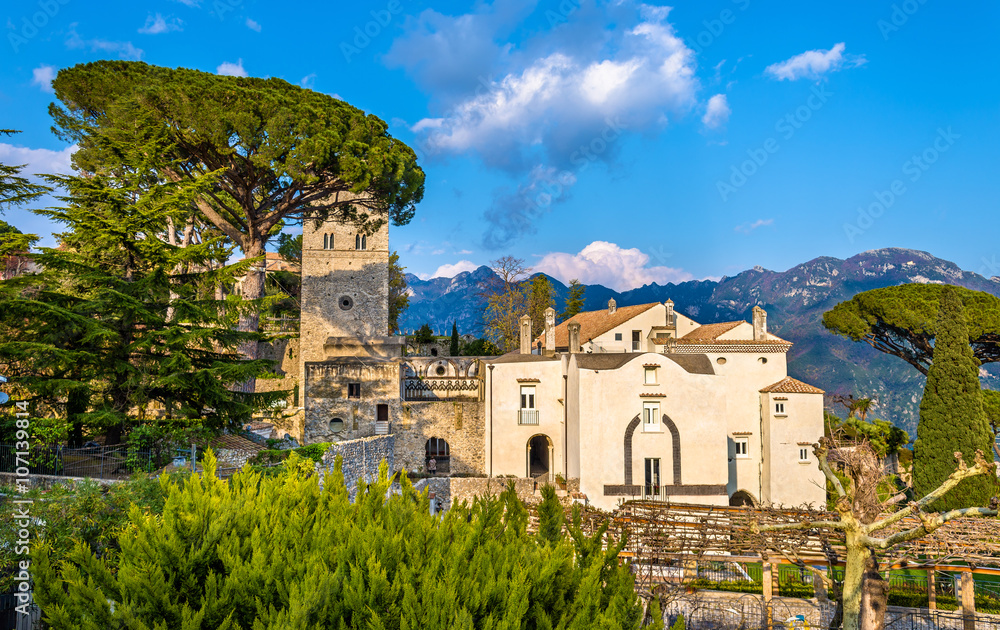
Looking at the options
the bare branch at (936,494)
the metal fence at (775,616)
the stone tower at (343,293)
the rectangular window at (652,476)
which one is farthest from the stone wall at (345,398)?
the bare branch at (936,494)

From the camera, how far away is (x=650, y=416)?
937 inches

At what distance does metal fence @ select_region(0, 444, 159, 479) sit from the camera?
39.4 feet

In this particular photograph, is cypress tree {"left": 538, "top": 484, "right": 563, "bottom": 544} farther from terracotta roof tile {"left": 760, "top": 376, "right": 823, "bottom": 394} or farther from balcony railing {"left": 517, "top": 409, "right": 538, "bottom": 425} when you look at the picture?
terracotta roof tile {"left": 760, "top": 376, "right": 823, "bottom": 394}

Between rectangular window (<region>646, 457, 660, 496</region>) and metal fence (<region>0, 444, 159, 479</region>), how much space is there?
18.8 meters

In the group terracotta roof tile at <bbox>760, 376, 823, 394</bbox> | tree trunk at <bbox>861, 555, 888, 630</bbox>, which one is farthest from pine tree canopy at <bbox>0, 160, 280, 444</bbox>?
terracotta roof tile at <bbox>760, 376, 823, 394</bbox>

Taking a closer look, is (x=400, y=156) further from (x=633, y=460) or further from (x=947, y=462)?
(x=947, y=462)

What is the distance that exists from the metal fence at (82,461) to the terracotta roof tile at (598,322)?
26590mm

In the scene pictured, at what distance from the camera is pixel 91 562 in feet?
17.6

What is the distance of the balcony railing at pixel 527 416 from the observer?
27.9 metres

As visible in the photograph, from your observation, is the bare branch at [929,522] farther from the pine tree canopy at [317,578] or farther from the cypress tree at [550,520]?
the cypress tree at [550,520]

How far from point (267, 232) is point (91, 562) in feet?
63.1

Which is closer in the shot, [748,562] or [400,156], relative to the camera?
[748,562]

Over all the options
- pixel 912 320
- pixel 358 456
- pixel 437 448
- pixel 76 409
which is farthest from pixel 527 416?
pixel 912 320

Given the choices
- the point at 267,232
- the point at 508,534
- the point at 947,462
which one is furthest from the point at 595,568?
the point at 947,462
